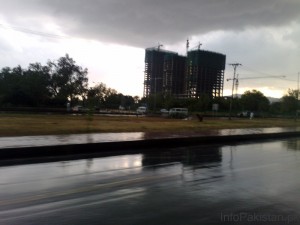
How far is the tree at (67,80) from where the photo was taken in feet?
337

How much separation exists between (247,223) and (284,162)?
8603mm

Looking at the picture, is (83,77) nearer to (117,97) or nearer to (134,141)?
(117,97)

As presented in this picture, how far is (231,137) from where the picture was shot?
956 inches

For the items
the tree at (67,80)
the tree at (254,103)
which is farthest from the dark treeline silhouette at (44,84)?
the tree at (254,103)

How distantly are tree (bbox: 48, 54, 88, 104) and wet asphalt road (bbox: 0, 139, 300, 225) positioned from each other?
90.3m

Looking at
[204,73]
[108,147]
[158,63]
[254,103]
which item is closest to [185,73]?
[158,63]

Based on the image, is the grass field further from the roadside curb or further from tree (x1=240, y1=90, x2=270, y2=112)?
tree (x1=240, y1=90, x2=270, y2=112)

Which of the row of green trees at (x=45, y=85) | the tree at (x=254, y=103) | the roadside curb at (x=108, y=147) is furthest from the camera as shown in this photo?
the tree at (x=254, y=103)

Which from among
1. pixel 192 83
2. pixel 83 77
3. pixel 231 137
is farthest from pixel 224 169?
pixel 192 83

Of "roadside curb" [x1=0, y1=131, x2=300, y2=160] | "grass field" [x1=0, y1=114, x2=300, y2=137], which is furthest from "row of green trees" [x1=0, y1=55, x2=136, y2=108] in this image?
"roadside curb" [x1=0, y1=131, x2=300, y2=160]

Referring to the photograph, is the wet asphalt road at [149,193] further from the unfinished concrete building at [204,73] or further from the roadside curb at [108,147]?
the unfinished concrete building at [204,73]

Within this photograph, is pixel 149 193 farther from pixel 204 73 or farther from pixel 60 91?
pixel 204 73

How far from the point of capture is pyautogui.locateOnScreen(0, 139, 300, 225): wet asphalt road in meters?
6.56

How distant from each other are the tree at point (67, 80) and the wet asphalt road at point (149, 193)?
90.3 meters
